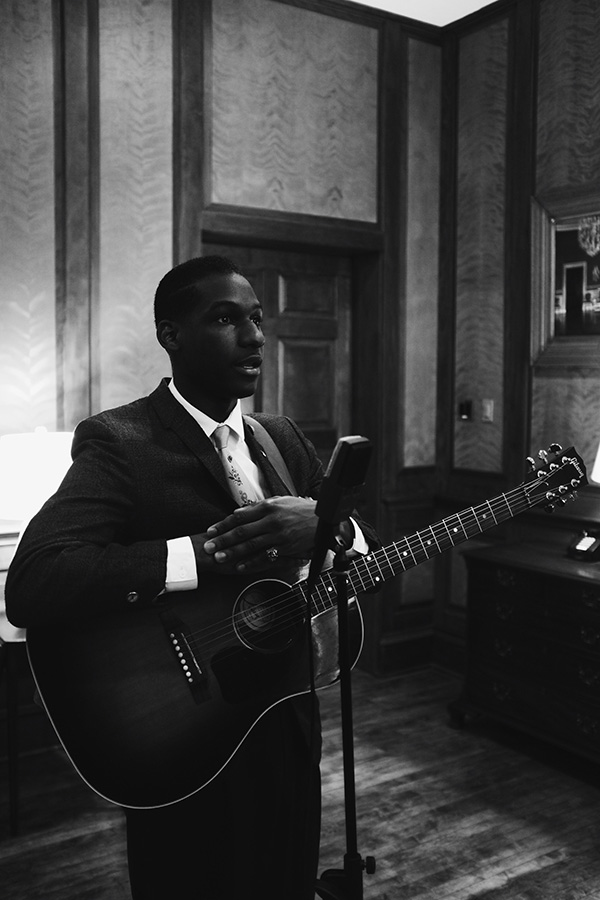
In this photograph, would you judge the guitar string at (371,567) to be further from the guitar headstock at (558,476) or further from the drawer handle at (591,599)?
the drawer handle at (591,599)

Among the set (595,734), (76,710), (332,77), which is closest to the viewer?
(76,710)

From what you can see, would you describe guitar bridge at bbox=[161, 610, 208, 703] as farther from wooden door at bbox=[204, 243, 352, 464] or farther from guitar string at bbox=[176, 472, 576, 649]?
wooden door at bbox=[204, 243, 352, 464]

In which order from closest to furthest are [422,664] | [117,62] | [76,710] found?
1. [76,710]
2. [117,62]
3. [422,664]

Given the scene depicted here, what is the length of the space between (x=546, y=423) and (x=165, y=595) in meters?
2.65

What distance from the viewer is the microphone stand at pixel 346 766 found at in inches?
51.9

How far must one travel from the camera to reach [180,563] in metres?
1.49

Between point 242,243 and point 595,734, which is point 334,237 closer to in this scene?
point 242,243

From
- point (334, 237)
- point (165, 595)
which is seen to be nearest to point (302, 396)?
point (334, 237)

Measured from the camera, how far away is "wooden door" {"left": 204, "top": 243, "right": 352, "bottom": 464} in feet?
13.2

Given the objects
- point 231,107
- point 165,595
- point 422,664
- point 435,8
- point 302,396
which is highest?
point 435,8

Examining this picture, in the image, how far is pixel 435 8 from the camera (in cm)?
403

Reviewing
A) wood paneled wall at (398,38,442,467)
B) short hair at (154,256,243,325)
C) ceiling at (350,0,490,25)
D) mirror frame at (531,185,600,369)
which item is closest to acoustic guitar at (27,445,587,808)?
short hair at (154,256,243,325)

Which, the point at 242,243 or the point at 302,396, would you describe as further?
the point at 302,396

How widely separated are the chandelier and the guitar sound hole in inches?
101
